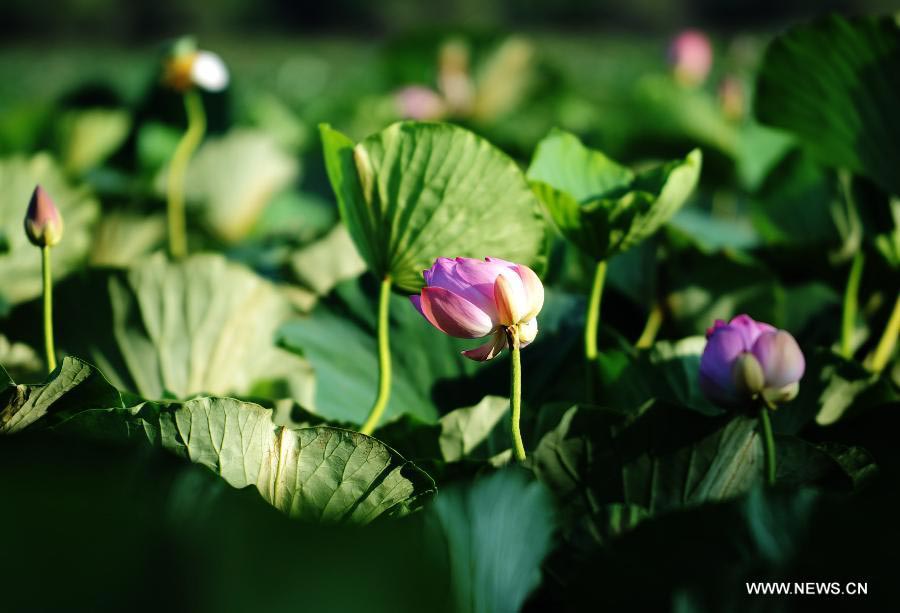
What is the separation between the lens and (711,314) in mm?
727

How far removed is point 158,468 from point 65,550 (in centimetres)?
5

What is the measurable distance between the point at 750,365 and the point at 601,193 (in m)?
0.19

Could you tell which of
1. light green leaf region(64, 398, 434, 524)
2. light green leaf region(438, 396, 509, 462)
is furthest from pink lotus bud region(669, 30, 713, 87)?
light green leaf region(64, 398, 434, 524)

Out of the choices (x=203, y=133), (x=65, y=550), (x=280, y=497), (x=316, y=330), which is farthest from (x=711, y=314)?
Result: (x=203, y=133)

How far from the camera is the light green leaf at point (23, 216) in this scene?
746 millimetres

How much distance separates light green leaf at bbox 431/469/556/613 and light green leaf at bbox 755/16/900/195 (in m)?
0.45

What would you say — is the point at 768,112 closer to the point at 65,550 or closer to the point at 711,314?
the point at 711,314

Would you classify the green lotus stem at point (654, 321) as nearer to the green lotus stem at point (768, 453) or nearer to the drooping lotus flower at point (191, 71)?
the green lotus stem at point (768, 453)

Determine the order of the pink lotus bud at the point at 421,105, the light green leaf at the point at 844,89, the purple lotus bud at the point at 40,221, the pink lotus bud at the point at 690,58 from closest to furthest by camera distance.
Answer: the purple lotus bud at the point at 40,221 → the light green leaf at the point at 844,89 → the pink lotus bud at the point at 421,105 → the pink lotus bud at the point at 690,58

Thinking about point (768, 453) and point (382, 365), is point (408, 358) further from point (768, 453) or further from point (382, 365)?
point (768, 453)

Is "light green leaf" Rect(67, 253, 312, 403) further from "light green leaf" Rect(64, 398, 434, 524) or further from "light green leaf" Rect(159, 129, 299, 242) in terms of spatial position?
"light green leaf" Rect(159, 129, 299, 242)

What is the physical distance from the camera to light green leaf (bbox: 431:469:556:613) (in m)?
0.35

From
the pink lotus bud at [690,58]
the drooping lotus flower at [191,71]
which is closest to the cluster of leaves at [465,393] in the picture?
the drooping lotus flower at [191,71]

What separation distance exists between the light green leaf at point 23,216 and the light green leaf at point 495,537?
499 millimetres
